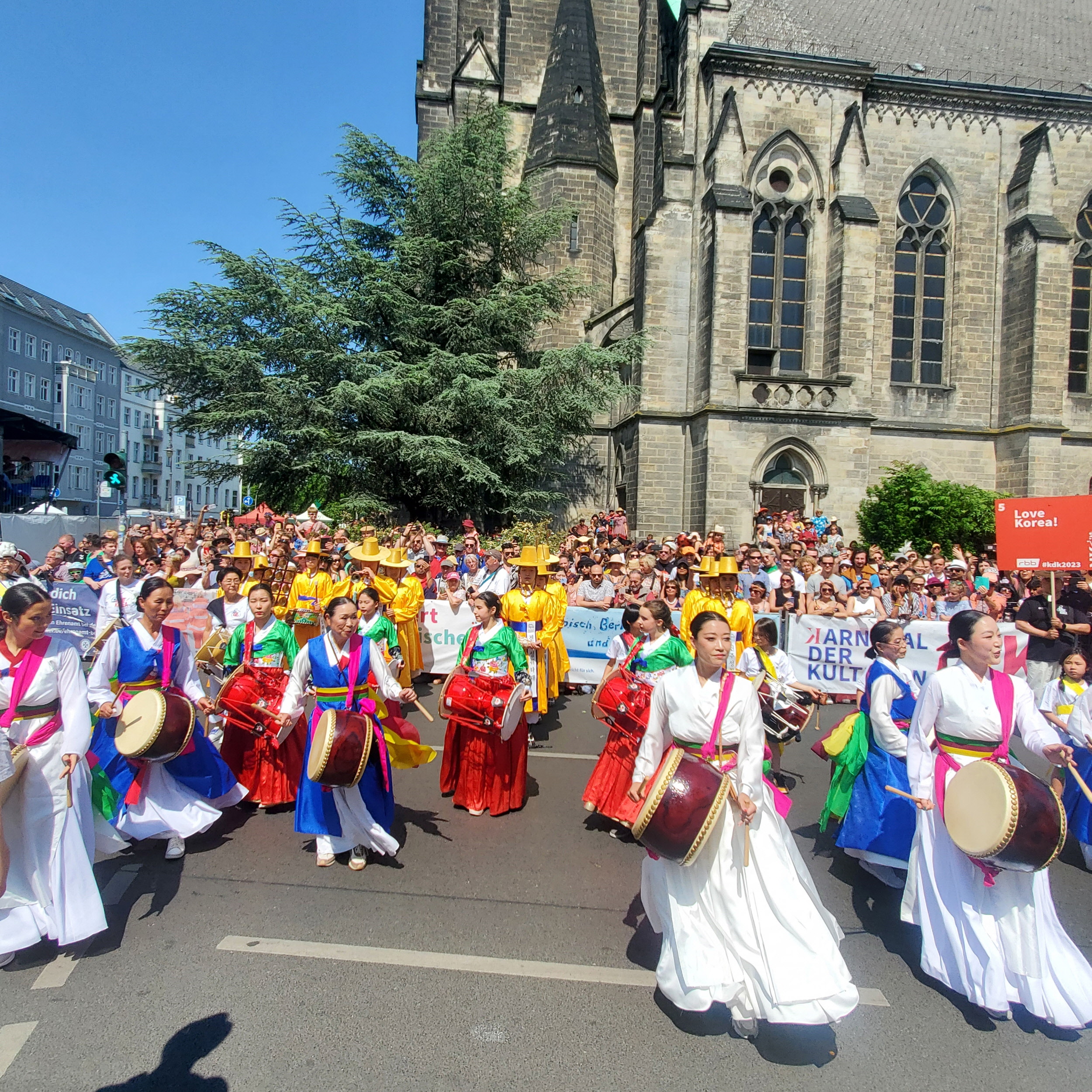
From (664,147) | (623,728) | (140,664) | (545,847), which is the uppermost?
(664,147)

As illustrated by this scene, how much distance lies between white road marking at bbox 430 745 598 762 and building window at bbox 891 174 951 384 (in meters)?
19.2

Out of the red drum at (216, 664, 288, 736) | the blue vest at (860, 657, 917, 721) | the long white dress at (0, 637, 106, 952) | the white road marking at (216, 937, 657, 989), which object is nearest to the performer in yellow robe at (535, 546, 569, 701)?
the red drum at (216, 664, 288, 736)

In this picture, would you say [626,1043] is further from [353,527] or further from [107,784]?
[353,527]

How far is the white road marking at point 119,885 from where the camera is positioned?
458 centimetres

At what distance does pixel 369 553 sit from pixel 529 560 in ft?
7.54

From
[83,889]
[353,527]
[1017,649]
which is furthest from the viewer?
[353,527]

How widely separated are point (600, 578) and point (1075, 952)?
7.96 metres

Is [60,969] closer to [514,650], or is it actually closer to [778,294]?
[514,650]

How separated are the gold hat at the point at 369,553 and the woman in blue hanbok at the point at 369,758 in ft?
13.8

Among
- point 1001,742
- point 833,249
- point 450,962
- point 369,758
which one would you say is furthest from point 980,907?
point 833,249

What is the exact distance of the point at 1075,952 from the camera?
11.3ft

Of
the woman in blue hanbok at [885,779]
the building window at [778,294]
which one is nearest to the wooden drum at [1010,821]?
the woman in blue hanbok at [885,779]

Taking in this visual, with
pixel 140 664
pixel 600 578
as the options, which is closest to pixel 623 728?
pixel 140 664

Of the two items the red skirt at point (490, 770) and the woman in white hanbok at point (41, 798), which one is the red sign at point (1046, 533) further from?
the woman in white hanbok at point (41, 798)
